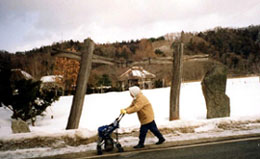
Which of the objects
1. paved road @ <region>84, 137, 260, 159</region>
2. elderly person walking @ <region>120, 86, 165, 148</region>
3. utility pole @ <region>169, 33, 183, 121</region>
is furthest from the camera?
utility pole @ <region>169, 33, 183, 121</region>

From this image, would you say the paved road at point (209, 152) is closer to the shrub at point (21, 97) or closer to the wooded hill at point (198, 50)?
the shrub at point (21, 97)

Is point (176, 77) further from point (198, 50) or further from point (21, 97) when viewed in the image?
point (198, 50)

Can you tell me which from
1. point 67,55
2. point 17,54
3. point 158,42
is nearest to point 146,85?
point 67,55

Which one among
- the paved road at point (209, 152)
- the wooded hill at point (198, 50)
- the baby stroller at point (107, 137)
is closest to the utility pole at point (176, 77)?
the paved road at point (209, 152)

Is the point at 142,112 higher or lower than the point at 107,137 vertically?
higher

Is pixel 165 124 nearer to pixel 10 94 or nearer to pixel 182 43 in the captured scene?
pixel 182 43

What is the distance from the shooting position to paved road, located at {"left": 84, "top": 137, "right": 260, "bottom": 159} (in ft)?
13.0

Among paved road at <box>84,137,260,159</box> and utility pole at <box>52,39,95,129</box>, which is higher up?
utility pole at <box>52,39,95,129</box>

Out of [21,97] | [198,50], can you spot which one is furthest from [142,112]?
[198,50]

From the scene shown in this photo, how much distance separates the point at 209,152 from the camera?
421cm

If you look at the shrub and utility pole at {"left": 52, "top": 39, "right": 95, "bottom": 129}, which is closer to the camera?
utility pole at {"left": 52, "top": 39, "right": 95, "bottom": 129}

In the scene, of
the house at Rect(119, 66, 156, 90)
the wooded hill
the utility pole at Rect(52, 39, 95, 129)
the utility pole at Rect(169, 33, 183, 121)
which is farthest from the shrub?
the wooded hill

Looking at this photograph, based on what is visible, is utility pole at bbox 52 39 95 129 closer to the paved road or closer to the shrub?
the paved road

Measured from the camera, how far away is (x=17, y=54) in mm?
65625
